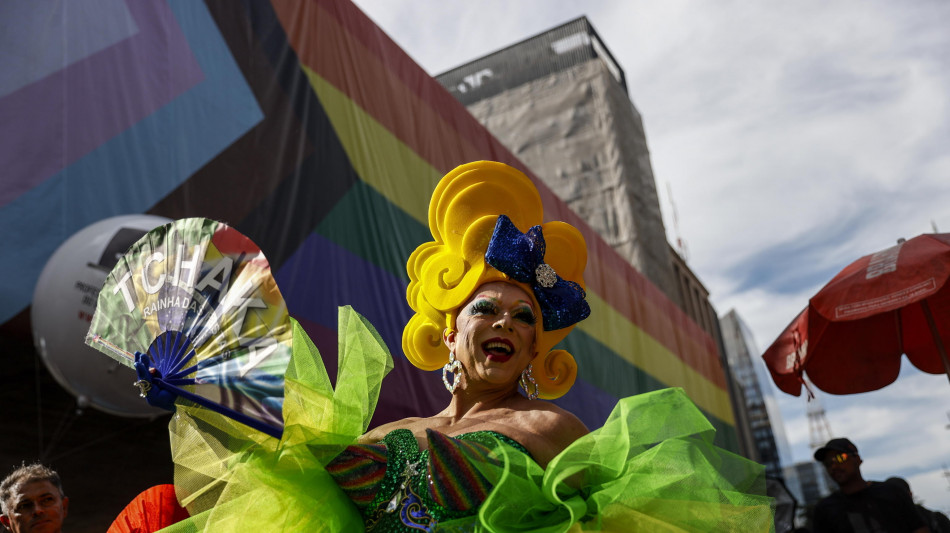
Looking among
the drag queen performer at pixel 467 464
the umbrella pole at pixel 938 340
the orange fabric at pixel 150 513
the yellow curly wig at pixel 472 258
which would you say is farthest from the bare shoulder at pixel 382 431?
the umbrella pole at pixel 938 340

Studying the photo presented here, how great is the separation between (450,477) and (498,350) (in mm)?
459

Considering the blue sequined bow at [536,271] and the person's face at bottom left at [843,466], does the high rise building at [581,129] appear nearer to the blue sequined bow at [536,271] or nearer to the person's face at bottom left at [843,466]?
the person's face at bottom left at [843,466]

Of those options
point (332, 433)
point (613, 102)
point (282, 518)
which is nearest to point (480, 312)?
point (332, 433)

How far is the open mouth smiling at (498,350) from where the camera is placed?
1837mm

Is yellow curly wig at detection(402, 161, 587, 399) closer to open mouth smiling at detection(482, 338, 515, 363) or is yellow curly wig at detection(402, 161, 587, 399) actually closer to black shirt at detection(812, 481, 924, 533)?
open mouth smiling at detection(482, 338, 515, 363)

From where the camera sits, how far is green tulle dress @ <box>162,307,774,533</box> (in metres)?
1.42

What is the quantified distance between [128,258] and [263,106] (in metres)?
2.86

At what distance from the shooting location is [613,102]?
15.0 m

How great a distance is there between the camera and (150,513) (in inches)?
72.7

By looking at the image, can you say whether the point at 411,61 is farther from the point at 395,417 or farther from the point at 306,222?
the point at 395,417

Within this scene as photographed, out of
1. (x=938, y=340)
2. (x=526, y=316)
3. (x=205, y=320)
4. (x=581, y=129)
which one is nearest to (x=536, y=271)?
(x=526, y=316)

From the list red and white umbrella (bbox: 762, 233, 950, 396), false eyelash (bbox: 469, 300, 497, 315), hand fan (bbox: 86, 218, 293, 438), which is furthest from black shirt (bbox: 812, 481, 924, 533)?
hand fan (bbox: 86, 218, 293, 438)

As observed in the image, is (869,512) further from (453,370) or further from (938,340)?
(453,370)

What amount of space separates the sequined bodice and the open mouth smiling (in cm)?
27
